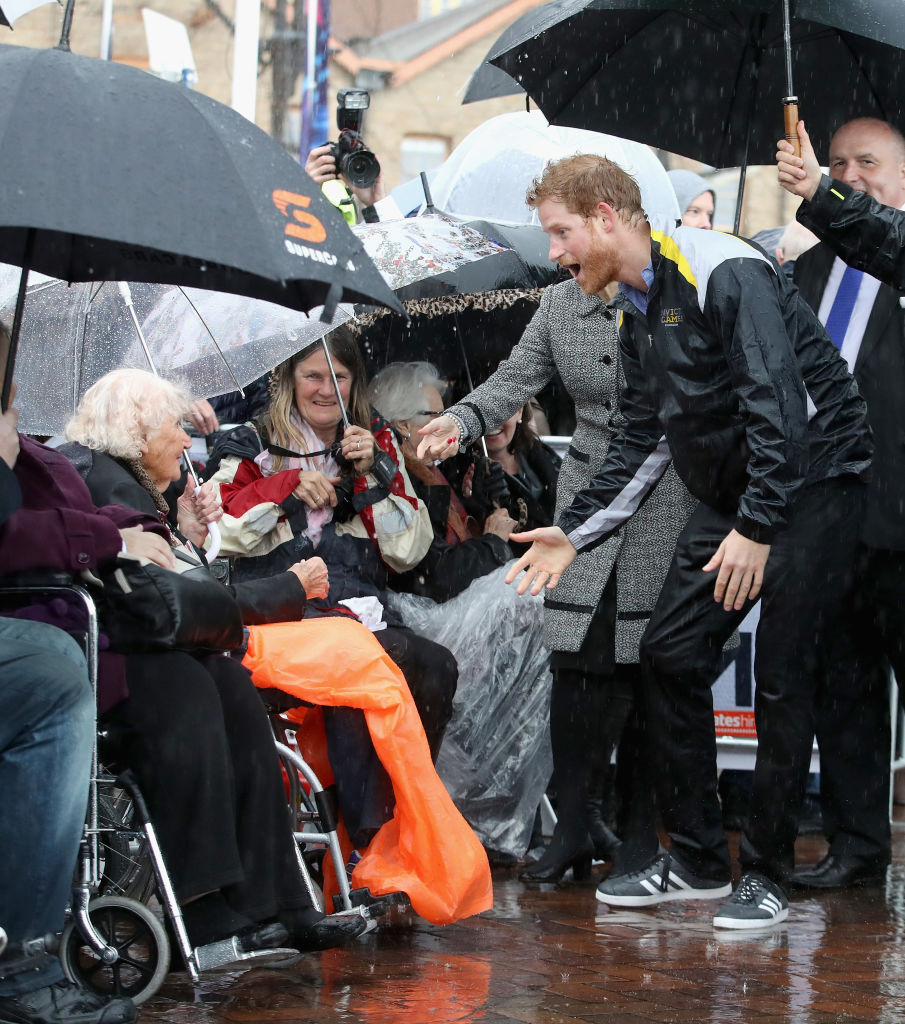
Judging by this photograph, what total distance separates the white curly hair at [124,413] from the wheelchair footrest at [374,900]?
1.41 metres

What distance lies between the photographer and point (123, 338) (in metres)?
5.81

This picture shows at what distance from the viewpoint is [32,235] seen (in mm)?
4027

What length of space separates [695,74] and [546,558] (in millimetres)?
1948

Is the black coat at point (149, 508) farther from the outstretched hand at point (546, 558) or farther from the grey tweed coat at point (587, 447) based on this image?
the grey tweed coat at point (587, 447)

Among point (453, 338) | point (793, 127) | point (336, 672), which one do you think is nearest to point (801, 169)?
point (793, 127)

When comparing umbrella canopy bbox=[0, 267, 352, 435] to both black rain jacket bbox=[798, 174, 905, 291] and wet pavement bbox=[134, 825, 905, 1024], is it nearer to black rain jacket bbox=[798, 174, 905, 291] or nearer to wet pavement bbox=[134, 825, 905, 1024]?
black rain jacket bbox=[798, 174, 905, 291]

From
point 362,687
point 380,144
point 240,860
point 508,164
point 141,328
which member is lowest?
point 240,860

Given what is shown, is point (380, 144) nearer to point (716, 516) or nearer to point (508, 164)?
point (508, 164)

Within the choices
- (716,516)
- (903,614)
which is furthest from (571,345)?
(903,614)

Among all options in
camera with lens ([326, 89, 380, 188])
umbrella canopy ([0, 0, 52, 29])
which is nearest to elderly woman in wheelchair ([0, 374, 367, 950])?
umbrella canopy ([0, 0, 52, 29])

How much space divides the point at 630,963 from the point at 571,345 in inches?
89.8

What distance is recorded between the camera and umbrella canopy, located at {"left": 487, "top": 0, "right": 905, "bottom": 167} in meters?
5.70

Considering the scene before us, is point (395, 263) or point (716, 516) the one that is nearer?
point (716, 516)

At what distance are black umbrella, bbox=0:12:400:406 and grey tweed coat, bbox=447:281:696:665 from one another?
7.33 ft
